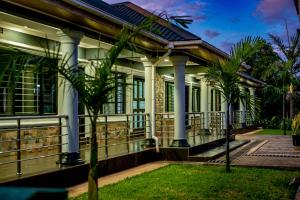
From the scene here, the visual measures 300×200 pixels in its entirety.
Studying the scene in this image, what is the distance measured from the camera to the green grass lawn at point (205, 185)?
6914mm

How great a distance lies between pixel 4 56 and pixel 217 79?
612 cm

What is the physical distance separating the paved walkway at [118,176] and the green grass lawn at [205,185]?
0.34 meters

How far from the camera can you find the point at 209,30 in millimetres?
57344

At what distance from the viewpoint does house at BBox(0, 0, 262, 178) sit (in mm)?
7117

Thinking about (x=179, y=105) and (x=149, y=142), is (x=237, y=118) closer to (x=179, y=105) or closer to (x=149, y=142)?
(x=179, y=105)

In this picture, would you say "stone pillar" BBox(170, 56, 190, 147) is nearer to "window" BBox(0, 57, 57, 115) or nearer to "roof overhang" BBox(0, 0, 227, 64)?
"roof overhang" BBox(0, 0, 227, 64)

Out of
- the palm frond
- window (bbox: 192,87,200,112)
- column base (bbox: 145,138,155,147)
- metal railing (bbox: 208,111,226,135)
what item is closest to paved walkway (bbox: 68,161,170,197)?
column base (bbox: 145,138,155,147)

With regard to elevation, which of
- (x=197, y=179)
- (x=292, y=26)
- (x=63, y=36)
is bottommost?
(x=197, y=179)

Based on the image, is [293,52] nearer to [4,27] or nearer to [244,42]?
[244,42]

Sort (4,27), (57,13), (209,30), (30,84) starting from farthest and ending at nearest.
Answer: (209,30)
(30,84)
(4,27)
(57,13)

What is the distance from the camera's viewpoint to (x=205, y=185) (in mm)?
7793

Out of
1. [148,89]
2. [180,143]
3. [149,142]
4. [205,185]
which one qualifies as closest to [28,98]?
[148,89]

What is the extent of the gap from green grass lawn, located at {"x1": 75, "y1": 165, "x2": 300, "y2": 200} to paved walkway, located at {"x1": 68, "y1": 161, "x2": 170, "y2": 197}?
13.2 inches

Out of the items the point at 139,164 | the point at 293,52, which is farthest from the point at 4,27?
the point at 293,52
